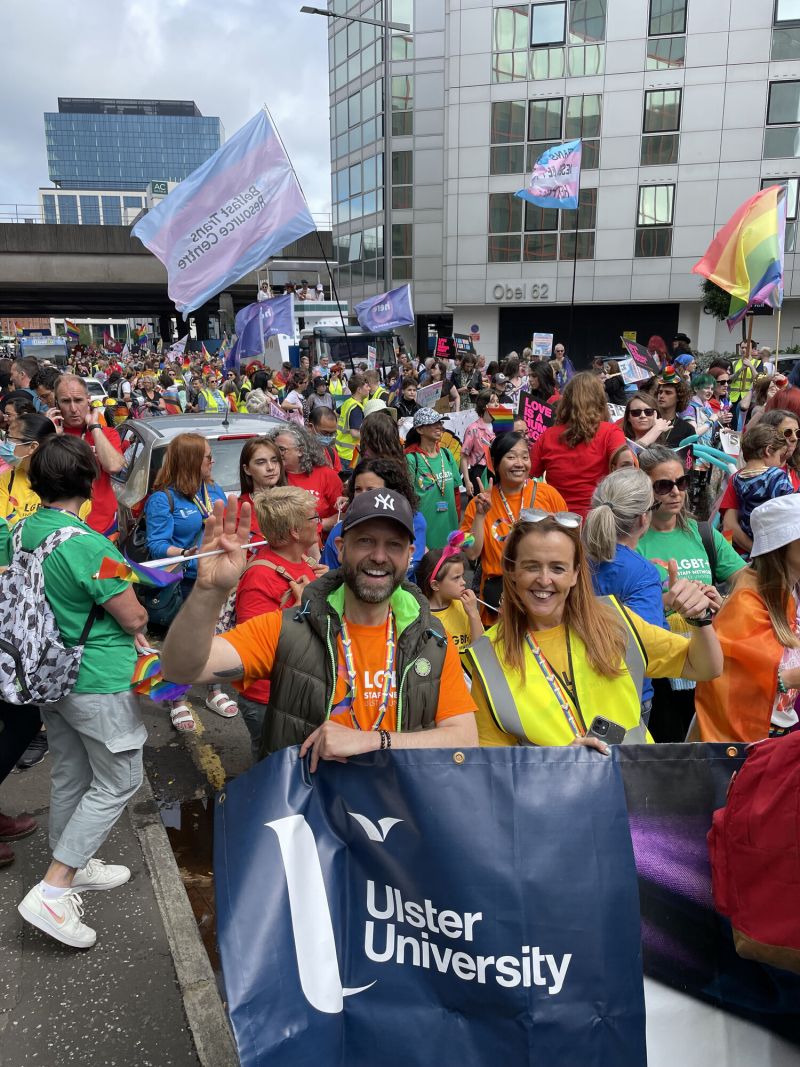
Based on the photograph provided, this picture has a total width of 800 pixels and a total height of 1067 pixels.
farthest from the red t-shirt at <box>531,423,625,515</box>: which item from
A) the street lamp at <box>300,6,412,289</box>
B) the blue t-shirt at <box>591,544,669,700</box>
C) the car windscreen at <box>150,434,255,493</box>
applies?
the street lamp at <box>300,6,412,289</box>

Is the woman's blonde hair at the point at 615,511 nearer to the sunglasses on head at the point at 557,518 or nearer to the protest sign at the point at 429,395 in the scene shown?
the sunglasses on head at the point at 557,518

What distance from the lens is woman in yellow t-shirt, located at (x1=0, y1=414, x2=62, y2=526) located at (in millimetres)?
4945

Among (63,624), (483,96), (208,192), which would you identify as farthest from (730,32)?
(63,624)

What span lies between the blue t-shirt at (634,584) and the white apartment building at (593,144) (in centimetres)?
2827

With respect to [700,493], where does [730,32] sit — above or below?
above

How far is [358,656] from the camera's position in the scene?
2.55 metres

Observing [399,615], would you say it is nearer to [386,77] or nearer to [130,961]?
[130,961]

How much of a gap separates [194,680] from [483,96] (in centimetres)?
3871

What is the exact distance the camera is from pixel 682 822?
2.15 m

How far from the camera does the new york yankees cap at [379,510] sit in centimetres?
259

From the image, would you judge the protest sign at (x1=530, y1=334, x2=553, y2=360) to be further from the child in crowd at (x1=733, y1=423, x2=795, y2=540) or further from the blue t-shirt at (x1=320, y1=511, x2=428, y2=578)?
the blue t-shirt at (x1=320, y1=511, x2=428, y2=578)

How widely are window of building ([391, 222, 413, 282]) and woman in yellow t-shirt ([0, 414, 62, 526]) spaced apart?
1486 inches

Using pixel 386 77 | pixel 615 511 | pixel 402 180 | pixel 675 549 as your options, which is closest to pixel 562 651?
pixel 615 511

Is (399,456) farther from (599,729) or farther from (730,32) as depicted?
(730,32)
